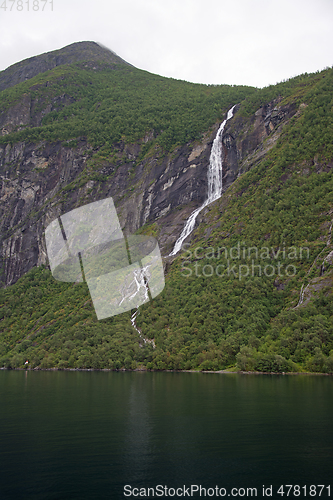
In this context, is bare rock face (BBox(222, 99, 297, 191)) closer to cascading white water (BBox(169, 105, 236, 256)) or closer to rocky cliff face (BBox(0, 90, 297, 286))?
rocky cliff face (BBox(0, 90, 297, 286))

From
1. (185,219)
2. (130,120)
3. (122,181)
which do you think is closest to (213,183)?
(185,219)

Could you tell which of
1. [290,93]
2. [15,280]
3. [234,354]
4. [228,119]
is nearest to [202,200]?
[228,119]

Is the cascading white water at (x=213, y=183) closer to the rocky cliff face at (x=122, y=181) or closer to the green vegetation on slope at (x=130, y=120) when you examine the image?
the rocky cliff face at (x=122, y=181)

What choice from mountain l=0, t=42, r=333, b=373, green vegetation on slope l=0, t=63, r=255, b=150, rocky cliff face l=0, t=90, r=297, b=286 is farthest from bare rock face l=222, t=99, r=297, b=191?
green vegetation on slope l=0, t=63, r=255, b=150

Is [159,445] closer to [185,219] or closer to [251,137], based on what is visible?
[185,219]

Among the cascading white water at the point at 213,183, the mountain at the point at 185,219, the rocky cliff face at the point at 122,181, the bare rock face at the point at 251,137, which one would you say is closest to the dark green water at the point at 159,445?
the mountain at the point at 185,219

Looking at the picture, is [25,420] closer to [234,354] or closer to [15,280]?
[234,354]
